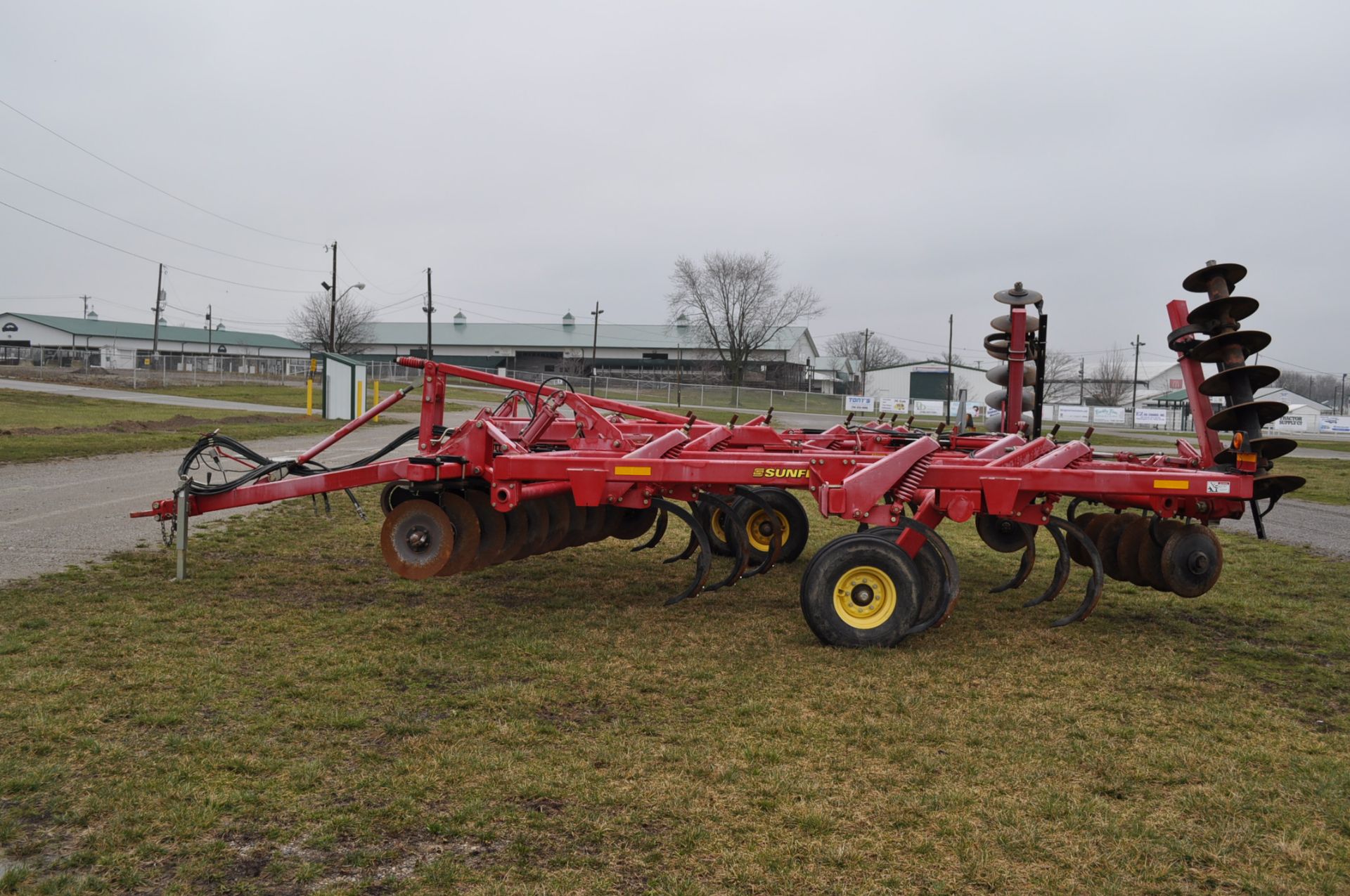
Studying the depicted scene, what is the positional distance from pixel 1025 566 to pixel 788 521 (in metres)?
2.37

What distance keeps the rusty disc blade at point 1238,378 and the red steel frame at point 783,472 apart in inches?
14.4

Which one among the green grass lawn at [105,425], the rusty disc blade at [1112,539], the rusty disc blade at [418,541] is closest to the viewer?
the rusty disc blade at [418,541]

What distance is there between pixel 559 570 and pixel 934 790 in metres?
5.13

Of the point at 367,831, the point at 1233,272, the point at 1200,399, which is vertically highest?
the point at 1233,272

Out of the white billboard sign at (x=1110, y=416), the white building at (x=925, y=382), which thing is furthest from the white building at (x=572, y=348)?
the white billboard sign at (x=1110, y=416)

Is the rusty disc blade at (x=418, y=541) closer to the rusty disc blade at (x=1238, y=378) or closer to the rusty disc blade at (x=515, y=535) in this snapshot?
the rusty disc blade at (x=515, y=535)

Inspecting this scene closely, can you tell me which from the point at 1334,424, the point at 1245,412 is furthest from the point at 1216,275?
the point at 1334,424

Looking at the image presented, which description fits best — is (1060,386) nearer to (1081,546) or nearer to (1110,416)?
(1110,416)

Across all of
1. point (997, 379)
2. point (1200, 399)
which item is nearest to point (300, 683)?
point (1200, 399)

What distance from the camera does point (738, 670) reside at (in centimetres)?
555

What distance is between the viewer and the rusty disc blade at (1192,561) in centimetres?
670

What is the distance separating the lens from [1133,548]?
7395 millimetres

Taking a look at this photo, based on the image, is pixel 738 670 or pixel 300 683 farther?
pixel 738 670

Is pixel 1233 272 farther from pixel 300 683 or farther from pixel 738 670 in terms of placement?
pixel 300 683
